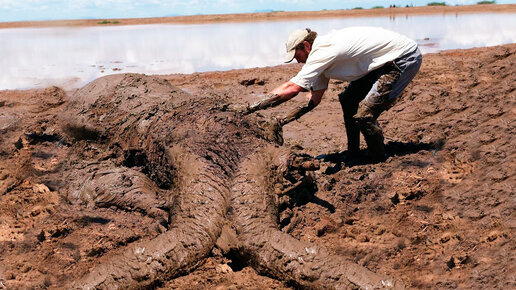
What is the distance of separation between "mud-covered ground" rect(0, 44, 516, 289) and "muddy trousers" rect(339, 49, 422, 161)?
32 cm

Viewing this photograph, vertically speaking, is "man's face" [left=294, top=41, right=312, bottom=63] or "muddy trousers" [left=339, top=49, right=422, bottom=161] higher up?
"man's face" [left=294, top=41, right=312, bottom=63]

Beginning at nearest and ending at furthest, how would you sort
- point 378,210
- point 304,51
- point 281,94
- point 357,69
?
point 378,210 → point 281,94 → point 304,51 → point 357,69

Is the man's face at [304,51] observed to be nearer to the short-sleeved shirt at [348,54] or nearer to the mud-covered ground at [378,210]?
the short-sleeved shirt at [348,54]

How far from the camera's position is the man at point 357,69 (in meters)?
4.16

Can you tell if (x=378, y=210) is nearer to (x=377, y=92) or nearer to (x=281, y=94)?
(x=377, y=92)

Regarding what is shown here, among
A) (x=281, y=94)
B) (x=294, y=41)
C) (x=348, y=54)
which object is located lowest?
(x=281, y=94)

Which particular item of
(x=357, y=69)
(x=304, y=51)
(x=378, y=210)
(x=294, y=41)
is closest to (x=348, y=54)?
(x=357, y=69)

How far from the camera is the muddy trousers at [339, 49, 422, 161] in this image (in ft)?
14.7

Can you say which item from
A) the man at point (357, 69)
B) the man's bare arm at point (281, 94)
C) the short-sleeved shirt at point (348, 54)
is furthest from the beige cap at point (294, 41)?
the man's bare arm at point (281, 94)

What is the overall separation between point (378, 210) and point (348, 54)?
4.81 ft

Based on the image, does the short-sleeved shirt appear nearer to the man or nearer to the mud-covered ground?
the man

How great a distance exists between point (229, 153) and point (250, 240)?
922mm

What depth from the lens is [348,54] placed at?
425 centimetres

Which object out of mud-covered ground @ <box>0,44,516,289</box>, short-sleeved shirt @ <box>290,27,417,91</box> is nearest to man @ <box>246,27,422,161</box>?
→ short-sleeved shirt @ <box>290,27,417,91</box>
